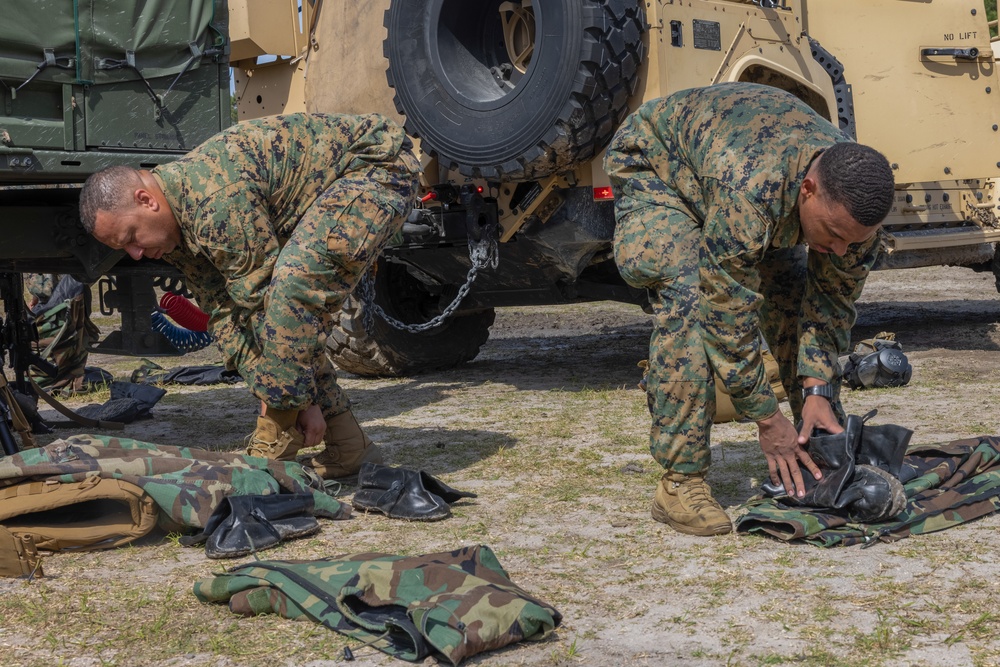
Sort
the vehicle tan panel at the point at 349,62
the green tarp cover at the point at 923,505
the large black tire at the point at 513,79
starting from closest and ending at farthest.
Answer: the green tarp cover at the point at 923,505, the large black tire at the point at 513,79, the vehicle tan panel at the point at 349,62

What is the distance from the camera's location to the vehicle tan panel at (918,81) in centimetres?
736

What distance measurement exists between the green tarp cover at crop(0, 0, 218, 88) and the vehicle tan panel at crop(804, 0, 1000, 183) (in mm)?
3647

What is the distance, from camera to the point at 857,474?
3963 millimetres

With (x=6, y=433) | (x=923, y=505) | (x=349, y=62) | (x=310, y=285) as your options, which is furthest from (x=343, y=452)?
(x=349, y=62)

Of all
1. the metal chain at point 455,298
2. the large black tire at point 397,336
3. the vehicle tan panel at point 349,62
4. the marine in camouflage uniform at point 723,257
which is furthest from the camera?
the large black tire at point 397,336

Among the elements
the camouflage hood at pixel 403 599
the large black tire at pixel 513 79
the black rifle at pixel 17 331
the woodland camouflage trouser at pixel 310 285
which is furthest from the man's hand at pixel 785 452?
the black rifle at pixel 17 331

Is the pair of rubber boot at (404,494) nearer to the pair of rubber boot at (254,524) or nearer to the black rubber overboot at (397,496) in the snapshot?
the black rubber overboot at (397,496)

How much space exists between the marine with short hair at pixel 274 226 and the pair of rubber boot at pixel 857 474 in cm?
175

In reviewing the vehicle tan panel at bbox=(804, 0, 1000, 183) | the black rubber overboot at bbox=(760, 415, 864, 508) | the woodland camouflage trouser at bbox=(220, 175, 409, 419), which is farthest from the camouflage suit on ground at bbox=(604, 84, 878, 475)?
the vehicle tan panel at bbox=(804, 0, 1000, 183)

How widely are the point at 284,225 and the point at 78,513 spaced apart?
1.32 metres

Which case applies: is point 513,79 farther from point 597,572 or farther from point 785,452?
point 597,572

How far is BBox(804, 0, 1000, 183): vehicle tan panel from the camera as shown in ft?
24.1

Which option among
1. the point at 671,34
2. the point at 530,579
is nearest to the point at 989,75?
the point at 671,34

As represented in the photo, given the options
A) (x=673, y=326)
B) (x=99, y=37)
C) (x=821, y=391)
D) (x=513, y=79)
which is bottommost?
(x=821, y=391)
